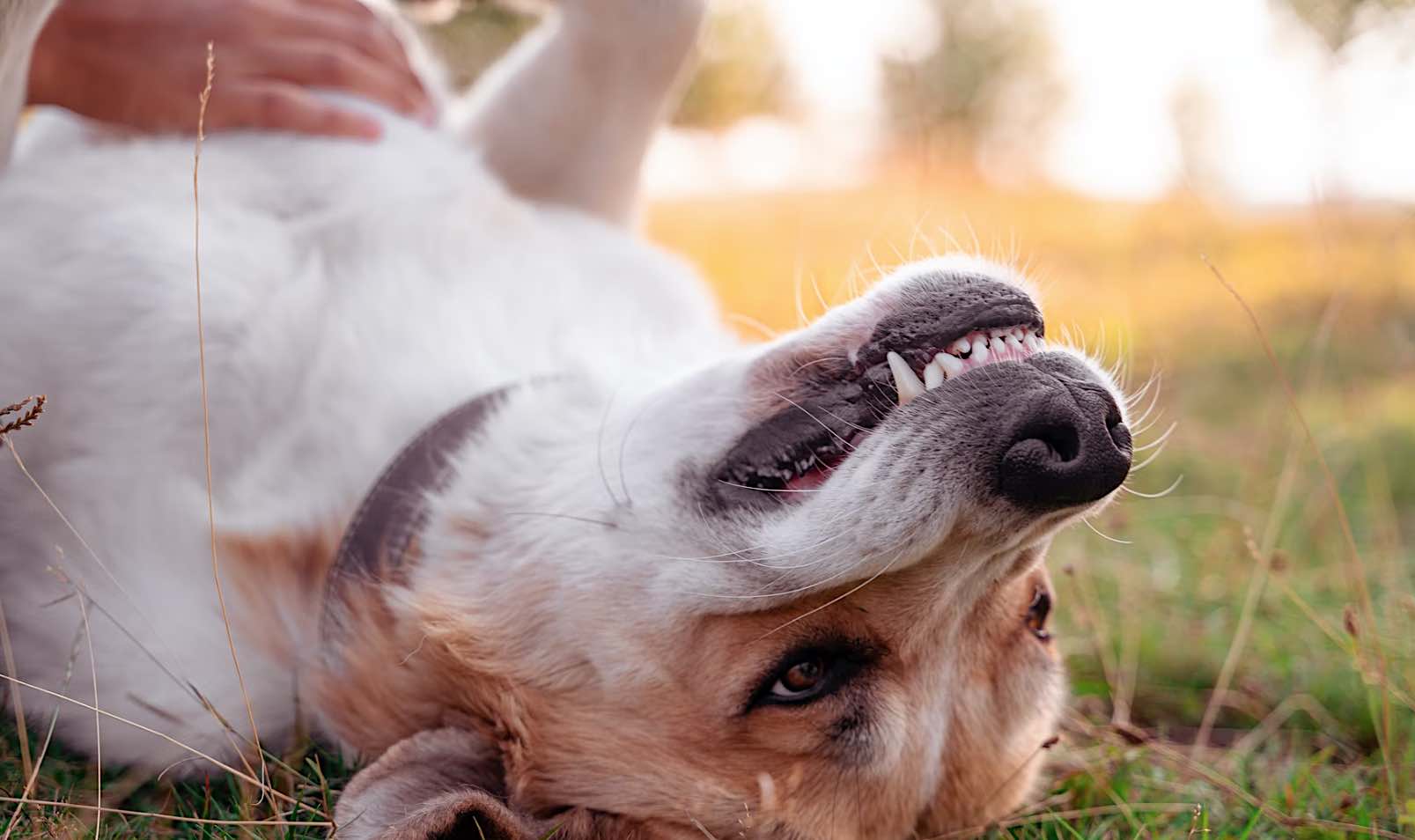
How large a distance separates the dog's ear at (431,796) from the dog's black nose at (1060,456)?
108 cm

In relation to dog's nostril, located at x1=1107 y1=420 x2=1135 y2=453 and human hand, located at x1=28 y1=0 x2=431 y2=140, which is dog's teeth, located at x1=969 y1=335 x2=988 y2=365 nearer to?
dog's nostril, located at x1=1107 y1=420 x2=1135 y2=453

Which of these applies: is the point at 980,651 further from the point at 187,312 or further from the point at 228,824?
the point at 187,312

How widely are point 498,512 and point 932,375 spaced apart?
3.38ft

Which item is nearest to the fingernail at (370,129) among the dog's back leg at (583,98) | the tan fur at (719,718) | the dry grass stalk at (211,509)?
the dog's back leg at (583,98)

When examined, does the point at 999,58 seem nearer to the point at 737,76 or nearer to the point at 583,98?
the point at 737,76

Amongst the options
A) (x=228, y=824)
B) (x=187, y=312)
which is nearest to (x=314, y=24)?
(x=187, y=312)

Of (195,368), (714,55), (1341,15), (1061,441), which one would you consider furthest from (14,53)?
(714,55)

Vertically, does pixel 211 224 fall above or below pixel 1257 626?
above

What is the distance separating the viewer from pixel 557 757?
2297mm

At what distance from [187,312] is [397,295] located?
1.71 feet

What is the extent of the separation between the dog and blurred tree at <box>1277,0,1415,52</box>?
9.48 ft

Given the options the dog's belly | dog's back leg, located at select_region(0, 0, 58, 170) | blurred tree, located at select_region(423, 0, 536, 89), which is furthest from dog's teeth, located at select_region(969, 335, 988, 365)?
blurred tree, located at select_region(423, 0, 536, 89)

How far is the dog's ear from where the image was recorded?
1.93m

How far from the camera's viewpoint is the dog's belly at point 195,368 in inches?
103
